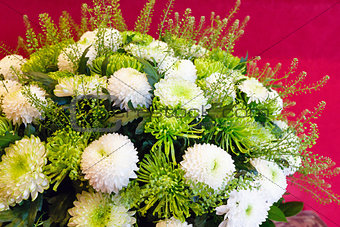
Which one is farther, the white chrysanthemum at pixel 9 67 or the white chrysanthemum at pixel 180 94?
the white chrysanthemum at pixel 9 67

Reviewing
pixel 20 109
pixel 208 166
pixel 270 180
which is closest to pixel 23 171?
pixel 20 109

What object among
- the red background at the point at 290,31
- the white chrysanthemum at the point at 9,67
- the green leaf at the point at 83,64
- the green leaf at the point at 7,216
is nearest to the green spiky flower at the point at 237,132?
the green leaf at the point at 83,64

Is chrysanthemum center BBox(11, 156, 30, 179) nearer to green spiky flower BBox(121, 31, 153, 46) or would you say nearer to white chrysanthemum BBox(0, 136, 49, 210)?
white chrysanthemum BBox(0, 136, 49, 210)

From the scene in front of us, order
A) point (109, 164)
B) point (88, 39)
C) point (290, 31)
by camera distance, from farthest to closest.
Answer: point (290, 31)
point (88, 39)
point (109, 164)

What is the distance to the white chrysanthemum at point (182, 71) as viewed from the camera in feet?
1.96

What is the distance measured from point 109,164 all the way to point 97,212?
3.8 inches

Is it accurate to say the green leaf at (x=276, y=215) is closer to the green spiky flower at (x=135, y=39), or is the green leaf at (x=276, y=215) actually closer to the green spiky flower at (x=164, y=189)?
the green spiky flower at (x=164, y=189)

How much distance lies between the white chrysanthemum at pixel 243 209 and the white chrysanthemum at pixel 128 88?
237 mm

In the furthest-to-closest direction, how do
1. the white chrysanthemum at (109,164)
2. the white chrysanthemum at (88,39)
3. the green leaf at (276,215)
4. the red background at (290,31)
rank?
1. the red background at (290,31)
2. the white chrysanthemum at (88,39)
3. the green leaf at (276,215)
4. the white chrysanthemum at (109,164)

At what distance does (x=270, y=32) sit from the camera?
4.39 ft

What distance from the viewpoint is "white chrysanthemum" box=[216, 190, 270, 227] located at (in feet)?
1.60

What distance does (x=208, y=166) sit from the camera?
48 cm

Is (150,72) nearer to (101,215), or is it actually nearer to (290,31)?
(101,215)

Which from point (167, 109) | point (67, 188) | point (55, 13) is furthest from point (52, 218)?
point (55, 13)
